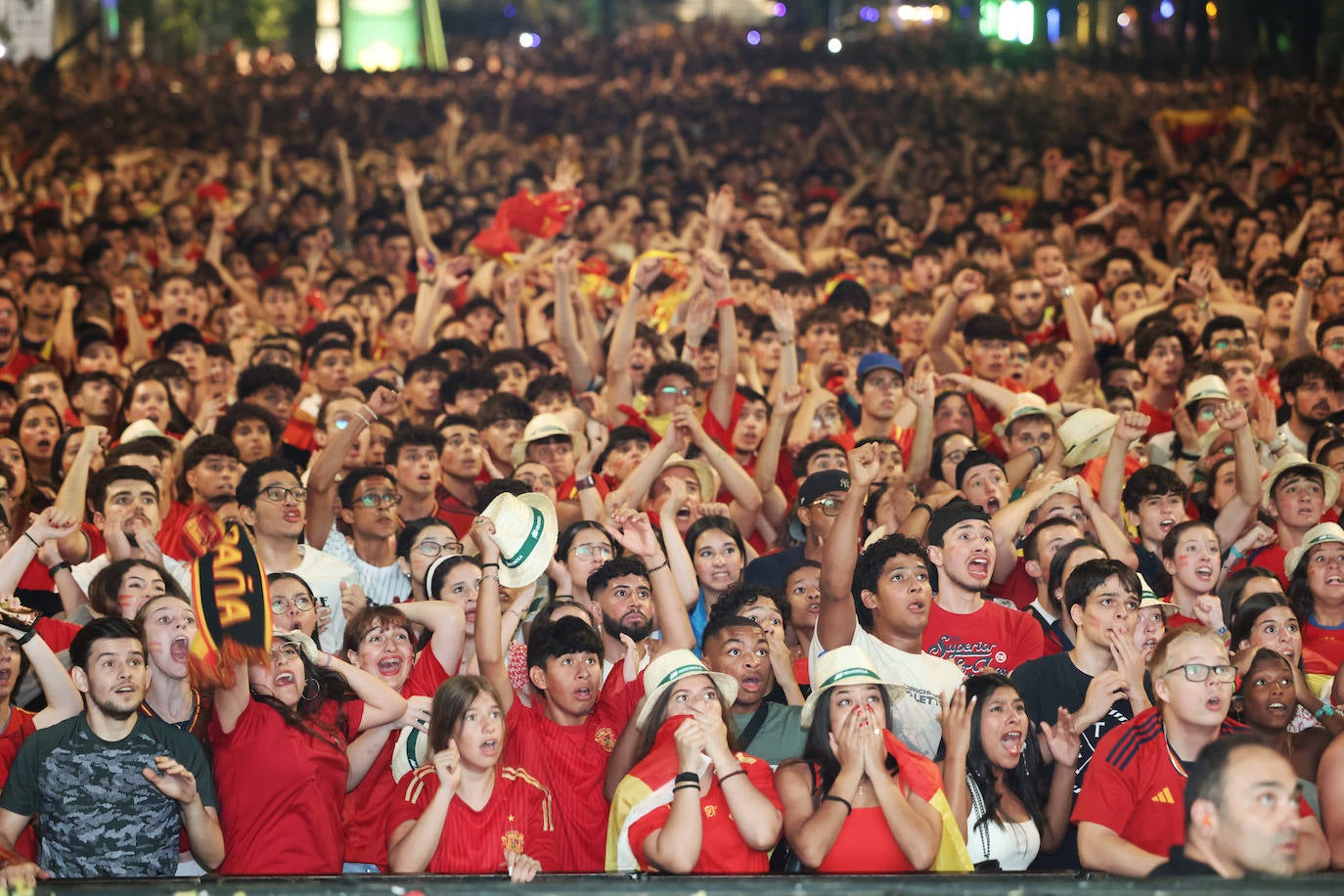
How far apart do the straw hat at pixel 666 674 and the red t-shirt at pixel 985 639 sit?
115 centimetres

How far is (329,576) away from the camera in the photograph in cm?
667

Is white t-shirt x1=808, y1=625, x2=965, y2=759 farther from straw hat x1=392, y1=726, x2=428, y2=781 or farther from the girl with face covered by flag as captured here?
straw hat x1=392, y1=726, x2=428, y2=781

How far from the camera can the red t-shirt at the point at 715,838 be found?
4789 mm

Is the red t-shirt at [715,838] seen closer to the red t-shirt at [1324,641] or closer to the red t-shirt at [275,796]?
the red t-shirt at [275,796]

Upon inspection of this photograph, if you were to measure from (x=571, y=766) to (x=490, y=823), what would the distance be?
A: 1.58ft

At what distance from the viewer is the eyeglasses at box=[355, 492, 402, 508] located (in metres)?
7.12

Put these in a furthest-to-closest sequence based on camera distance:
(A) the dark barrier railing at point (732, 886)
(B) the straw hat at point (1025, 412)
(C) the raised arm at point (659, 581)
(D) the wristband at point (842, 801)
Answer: (B) the straw hat at point (1025, 412)
(C) the raised arm at point (659, 581)
(D) the wristband at point (842, 801)
(A) the dark barrier railing at point (732, 886)

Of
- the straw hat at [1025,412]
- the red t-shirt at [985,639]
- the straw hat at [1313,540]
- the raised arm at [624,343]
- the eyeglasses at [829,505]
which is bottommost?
the red t-shirt at [985,639]

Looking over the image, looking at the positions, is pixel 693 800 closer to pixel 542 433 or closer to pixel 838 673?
pixel 838 673

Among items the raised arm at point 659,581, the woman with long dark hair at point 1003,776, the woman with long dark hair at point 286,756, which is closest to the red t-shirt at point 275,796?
the woman with long dark hair at point 286,756

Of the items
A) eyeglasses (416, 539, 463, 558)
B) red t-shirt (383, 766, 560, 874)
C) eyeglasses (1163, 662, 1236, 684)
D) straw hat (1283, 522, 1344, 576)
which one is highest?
eyeglasses (416, 539, 463, 558)

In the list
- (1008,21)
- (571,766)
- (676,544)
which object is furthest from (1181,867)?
(1008,21)

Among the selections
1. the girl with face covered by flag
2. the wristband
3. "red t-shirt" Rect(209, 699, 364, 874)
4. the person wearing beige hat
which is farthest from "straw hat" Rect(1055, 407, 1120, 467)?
"red t-shirt" Rect(209, 699, 364, 874)

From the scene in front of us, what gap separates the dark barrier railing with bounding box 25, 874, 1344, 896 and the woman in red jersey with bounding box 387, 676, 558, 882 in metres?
0.78
